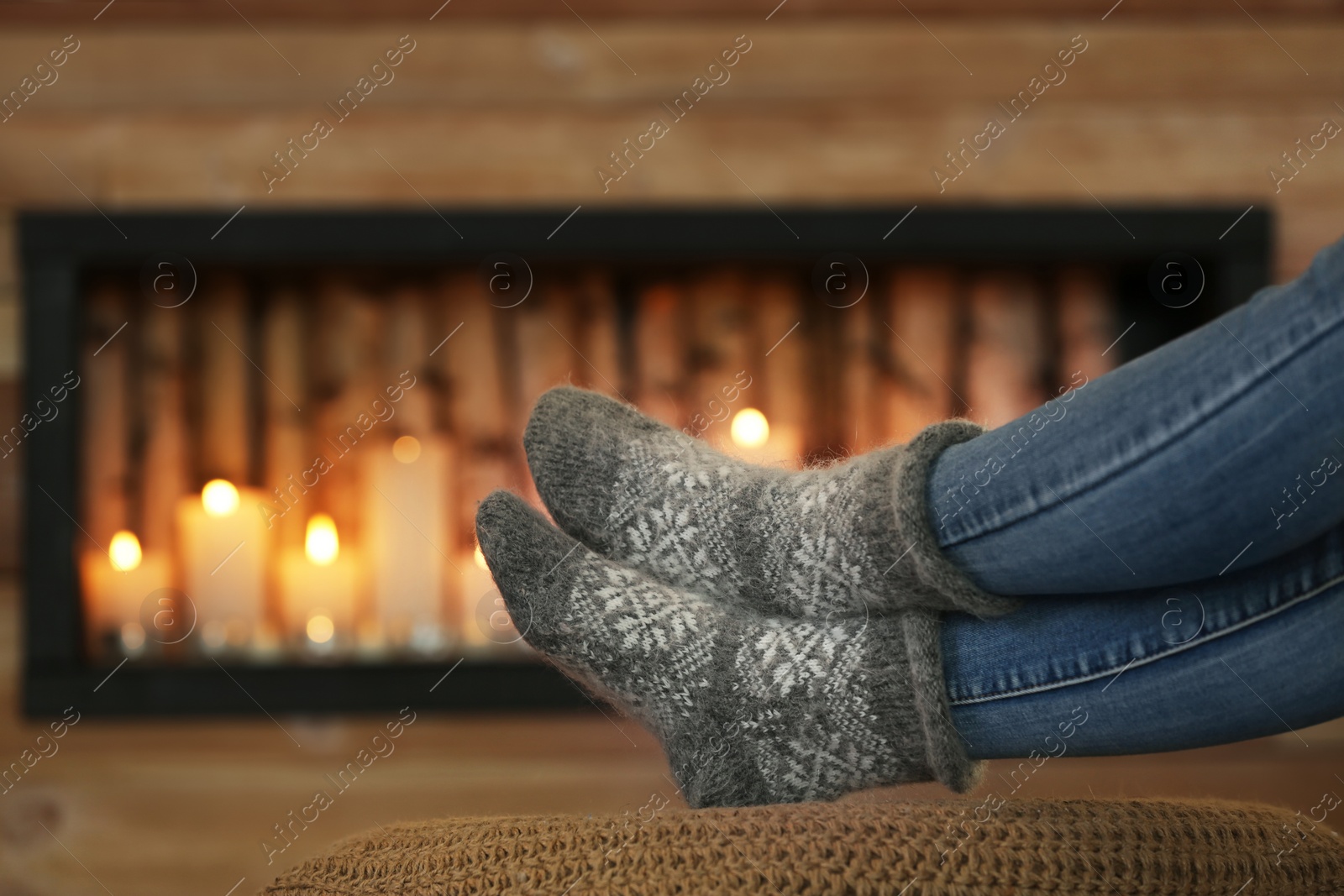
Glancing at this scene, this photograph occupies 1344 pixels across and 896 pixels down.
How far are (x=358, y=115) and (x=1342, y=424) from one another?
128cm

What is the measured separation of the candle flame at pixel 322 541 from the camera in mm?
1383

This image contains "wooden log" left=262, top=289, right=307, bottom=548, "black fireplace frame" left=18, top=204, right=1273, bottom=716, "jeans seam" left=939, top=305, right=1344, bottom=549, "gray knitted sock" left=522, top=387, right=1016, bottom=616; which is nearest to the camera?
"jeans seam" left=939, top=305, right=1344, bottom=549

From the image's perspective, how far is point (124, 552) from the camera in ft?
4.52

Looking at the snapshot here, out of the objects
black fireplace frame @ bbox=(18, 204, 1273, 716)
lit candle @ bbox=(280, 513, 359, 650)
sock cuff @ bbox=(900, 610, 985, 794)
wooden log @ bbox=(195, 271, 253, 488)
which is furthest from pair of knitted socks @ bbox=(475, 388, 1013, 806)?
wooden log @ bbox=(195, 271, 253, 488)

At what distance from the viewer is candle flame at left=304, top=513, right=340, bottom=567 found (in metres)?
1.38

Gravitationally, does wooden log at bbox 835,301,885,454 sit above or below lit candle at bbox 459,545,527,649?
above

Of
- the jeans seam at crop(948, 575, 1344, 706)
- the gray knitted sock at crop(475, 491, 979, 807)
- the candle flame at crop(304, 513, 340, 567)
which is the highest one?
the candle flame at crop(304, 513, 340, 567)

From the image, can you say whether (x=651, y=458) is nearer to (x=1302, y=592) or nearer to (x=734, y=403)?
(x=1302, y=592)

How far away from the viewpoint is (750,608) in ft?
2.07

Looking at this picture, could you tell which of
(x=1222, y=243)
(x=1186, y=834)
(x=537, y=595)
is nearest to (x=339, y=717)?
(x=537, y=595)

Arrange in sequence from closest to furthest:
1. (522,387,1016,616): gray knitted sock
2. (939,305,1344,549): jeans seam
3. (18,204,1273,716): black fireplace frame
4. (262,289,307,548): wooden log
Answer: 1. (939,305,1344,549): jeans seam
2. (522,387,1016,616): gray knitted sock
3. (18,204,1273,716): black fireplace frame
4. (262,289,307,548): wooden log

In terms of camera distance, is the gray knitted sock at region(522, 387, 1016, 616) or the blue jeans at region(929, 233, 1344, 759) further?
the gray knitted sock at region(522, 387, 1016, 616)

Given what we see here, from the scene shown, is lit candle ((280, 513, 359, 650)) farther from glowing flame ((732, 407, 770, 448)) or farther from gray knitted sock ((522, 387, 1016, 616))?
gray knitted sock ((522, 387, 1016, 616))

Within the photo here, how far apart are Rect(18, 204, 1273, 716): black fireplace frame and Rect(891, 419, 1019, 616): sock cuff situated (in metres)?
0.86
